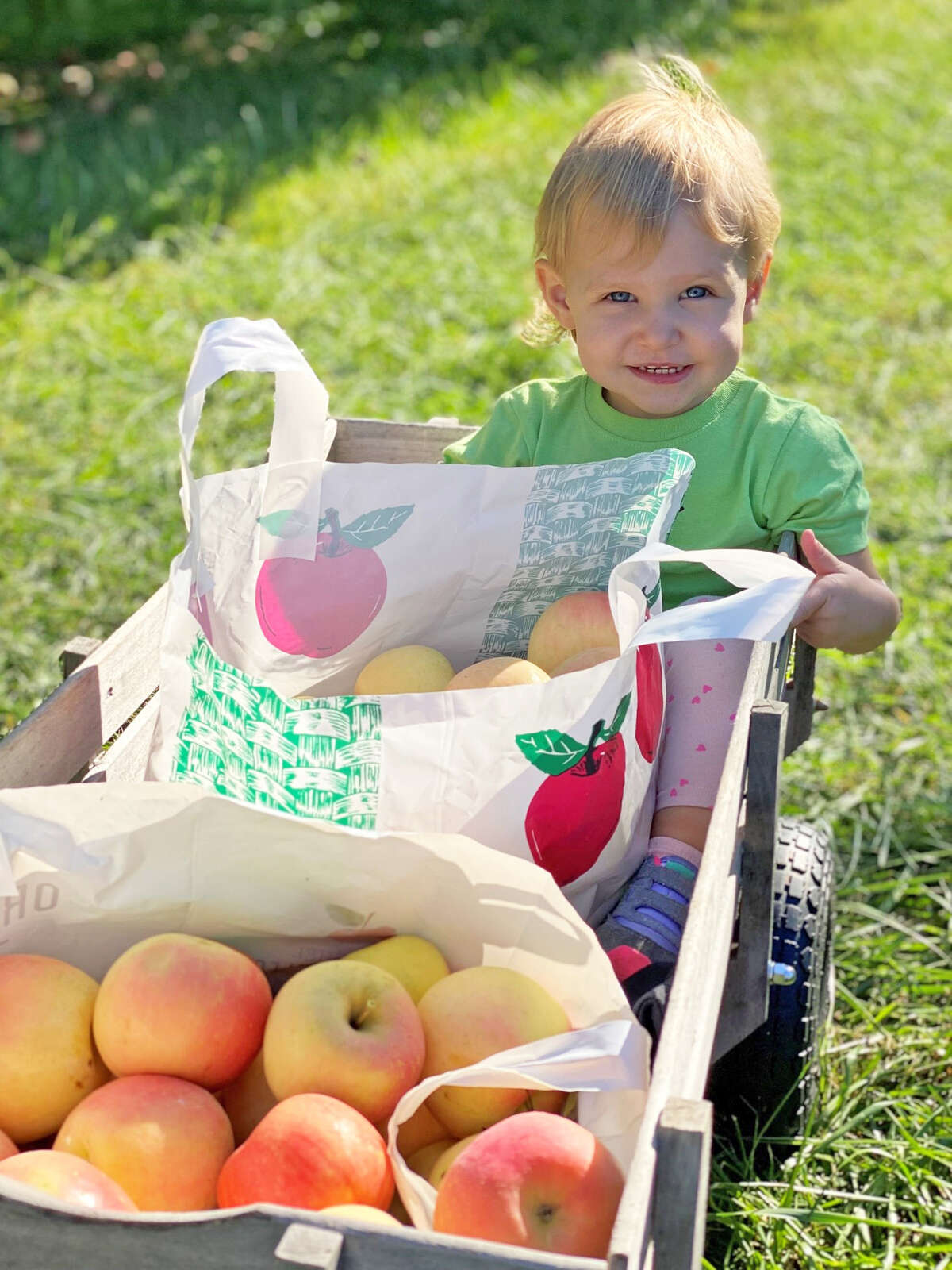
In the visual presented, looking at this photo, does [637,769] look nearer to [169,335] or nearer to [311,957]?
[311,957]

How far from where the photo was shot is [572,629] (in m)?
1.74

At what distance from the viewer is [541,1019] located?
49.0 inches

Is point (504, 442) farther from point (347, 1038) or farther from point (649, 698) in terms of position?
point (347, 1038)

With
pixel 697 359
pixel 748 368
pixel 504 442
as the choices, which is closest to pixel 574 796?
pixel 697 359

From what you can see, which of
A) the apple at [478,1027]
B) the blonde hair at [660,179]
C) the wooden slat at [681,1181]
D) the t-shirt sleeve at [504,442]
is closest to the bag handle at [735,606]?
the apple at [478,1027]

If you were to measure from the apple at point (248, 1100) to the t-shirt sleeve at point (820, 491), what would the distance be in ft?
3.62

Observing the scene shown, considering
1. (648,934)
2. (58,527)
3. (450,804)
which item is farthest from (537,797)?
(58,527)

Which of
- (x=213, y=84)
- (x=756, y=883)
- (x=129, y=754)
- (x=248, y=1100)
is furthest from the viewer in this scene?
(x=213, y=84)

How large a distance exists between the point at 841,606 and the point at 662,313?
48 cm

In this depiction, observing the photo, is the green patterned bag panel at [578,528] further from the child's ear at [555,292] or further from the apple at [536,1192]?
the apple at [536,1192]

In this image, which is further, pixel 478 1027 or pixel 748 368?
pixel 748 368

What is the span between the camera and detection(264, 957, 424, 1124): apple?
3.95 ft

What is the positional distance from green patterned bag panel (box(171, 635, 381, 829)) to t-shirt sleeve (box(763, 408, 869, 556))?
2.58 ft

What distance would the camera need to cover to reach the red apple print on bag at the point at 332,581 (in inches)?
73.4
